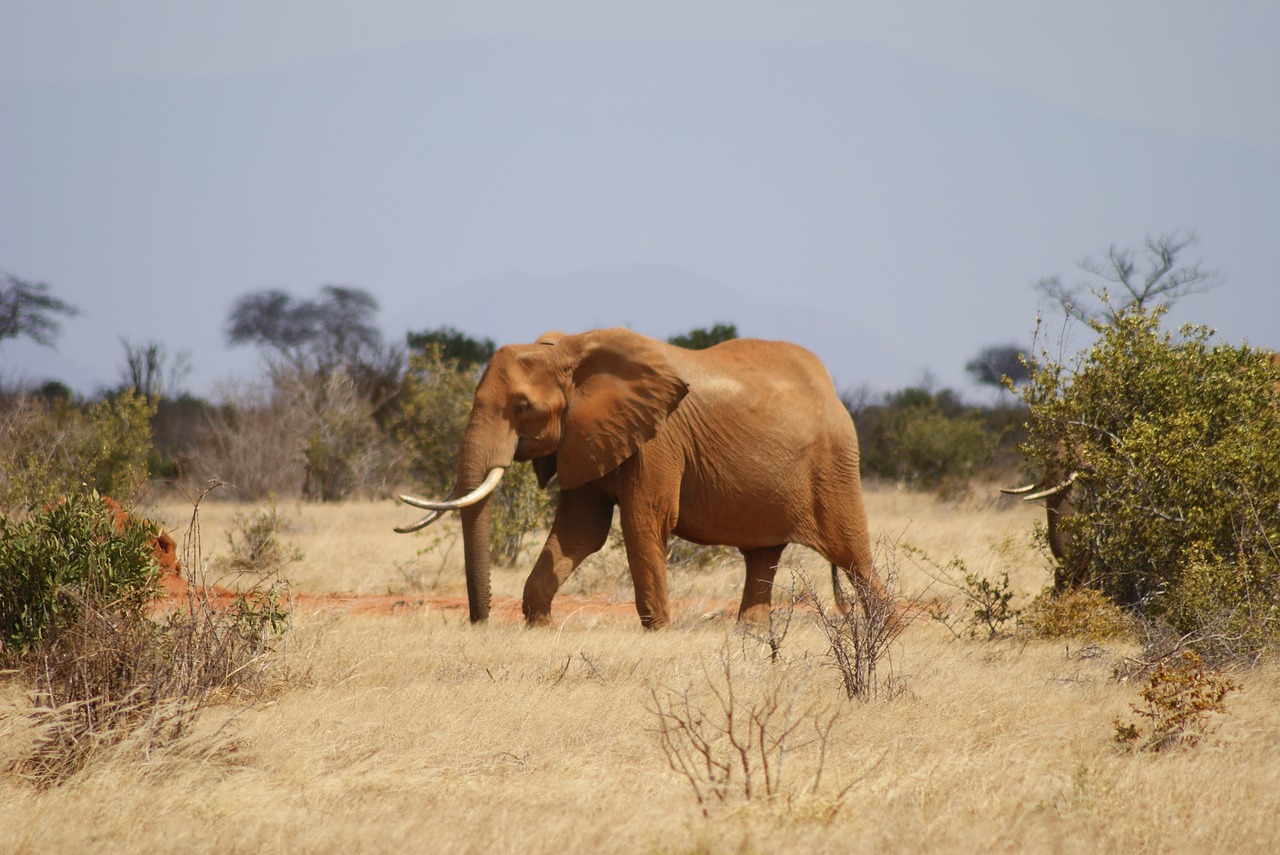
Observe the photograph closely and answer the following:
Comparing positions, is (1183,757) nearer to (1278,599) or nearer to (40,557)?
(1278,599)

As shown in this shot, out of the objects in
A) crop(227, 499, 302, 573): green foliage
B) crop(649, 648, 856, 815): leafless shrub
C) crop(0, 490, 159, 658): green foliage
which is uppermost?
crop(0, 490, 159, 658): green foliage

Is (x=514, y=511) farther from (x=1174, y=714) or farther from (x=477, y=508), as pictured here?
(x=1174, y=714)

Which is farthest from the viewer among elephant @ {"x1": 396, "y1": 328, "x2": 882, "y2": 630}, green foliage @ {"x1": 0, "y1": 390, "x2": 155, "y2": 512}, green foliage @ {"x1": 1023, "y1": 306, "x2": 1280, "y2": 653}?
green foliage @ {"x1": 0, "y1": 390, "x2": 155, "y2": 512}

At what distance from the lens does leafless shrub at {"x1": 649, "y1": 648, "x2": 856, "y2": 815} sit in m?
5.38

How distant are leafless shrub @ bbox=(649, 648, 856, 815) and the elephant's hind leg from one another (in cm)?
229

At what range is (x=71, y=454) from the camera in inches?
650

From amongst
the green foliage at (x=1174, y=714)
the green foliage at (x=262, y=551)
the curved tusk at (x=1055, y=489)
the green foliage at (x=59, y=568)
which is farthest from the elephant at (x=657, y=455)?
the green foliage at (x=262, y=551)

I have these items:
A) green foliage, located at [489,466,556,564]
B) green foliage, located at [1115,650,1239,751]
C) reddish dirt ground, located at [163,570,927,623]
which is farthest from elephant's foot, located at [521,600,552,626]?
green foliage, located at [489,466,556,564]

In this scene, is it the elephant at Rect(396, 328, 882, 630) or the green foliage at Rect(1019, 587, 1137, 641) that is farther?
the elephant at Rect(396, 328, 882, 630)

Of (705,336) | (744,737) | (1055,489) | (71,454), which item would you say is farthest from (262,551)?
(705,336)

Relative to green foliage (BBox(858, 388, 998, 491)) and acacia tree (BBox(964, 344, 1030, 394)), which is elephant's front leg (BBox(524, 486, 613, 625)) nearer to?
green foliage (BBox(858, 388, 998, 491))

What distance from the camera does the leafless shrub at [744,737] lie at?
17.7 ft

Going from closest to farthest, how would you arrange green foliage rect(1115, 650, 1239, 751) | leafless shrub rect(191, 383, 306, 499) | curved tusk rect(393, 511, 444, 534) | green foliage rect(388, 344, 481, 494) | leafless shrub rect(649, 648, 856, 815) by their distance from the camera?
leafless shrub rect(649, 648, 856, 815) < green foliage rect(1115, 650, 1239, 751) < curved tusk rect(393, 511, 444, 534) < green foliage rect(388, 344, 481, 494) < leafless shrub rect(191, 383, 306, 499)

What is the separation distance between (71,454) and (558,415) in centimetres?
921
